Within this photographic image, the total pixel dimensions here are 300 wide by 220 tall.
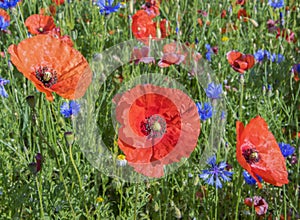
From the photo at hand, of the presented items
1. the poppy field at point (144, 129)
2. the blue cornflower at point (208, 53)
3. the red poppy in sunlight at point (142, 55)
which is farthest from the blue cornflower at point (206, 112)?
the blue cornflower at point (208, 53)

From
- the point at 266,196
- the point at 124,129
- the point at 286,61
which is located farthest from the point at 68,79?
the point at 286,61

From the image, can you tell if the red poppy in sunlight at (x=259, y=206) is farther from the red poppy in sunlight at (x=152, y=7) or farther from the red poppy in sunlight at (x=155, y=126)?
the red poppy in sunlight at (x=152, y=7)

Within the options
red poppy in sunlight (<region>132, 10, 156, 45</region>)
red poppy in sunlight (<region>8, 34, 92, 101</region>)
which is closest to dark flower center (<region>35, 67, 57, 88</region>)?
red poppy in sunlight (<region>8, 34, 92, 101</region>)

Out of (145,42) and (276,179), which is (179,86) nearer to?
(145,42)

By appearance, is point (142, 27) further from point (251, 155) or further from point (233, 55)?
point (251, 155)

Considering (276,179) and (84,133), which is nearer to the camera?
(276,179)

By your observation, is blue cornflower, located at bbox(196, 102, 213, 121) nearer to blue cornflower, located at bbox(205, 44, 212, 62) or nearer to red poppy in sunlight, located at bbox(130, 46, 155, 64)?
red poppy in sunlight, located at bbox(130, 46, 155, 64)
